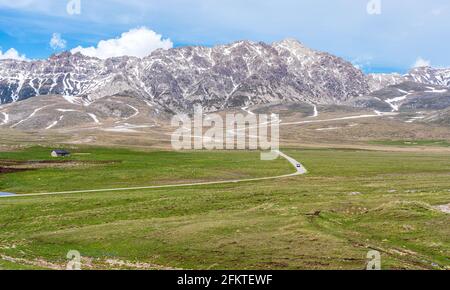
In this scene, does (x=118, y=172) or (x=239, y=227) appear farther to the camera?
(x=118, y=172)

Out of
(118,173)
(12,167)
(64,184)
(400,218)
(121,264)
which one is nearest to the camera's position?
(121,264)

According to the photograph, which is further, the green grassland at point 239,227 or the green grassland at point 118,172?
the green grassland at point 118,172

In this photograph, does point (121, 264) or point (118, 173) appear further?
point (118, 173)

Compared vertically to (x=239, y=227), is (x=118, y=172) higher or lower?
lower

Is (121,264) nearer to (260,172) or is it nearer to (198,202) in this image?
(198,202)

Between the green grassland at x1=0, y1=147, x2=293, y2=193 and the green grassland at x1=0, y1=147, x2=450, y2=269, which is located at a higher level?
the green grassland at x1=0, y1=147, x2=450, y2=269

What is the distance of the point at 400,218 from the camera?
47.6 meters

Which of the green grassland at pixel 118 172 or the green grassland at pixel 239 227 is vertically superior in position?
the green grassland at pixel 239 227

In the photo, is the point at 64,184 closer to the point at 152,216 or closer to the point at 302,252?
the point at 152,216

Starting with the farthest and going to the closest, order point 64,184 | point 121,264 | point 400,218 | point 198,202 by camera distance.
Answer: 1. point 64,184
2. point 198,202
3. point 400,218
4. point 121,264

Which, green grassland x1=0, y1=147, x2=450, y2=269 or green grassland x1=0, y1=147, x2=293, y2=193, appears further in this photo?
green grassland x1=0, y1=147, x2=293, y2=193

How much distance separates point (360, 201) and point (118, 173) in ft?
210
